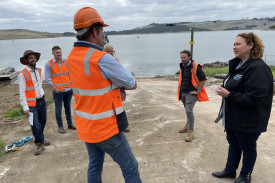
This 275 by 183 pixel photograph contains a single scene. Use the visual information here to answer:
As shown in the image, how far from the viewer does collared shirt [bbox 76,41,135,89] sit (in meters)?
2.04

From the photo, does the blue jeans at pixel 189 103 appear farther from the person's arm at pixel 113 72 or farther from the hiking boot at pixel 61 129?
the hiking boot at pixel 61 129

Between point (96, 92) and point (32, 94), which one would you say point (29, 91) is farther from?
point (96, 92)

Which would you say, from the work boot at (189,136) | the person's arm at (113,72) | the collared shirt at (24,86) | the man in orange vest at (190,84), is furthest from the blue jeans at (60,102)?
the person's arm at (113,72)

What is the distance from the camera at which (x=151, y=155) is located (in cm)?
424

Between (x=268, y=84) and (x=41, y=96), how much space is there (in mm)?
4072

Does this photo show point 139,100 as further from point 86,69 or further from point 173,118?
point 86,69

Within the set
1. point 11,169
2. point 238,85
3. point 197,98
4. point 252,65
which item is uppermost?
point 252,65

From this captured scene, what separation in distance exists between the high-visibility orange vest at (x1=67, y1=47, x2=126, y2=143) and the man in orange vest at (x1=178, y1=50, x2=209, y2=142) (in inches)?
109

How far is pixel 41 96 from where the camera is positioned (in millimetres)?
4566

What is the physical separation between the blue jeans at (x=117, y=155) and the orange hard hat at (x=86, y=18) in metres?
1.15

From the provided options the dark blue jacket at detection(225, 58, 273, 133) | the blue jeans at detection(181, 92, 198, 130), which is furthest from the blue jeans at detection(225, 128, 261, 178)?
the blue jeans at detection(181, 92, 198, 130)

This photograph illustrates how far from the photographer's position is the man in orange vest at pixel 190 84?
4.62 m

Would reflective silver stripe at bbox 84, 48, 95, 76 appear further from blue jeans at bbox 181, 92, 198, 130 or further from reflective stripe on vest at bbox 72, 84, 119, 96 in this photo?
blue jeans at bbox 181, 92, 198, 130

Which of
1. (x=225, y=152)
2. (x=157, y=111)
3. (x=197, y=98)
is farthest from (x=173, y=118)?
(x=225, y=152)
